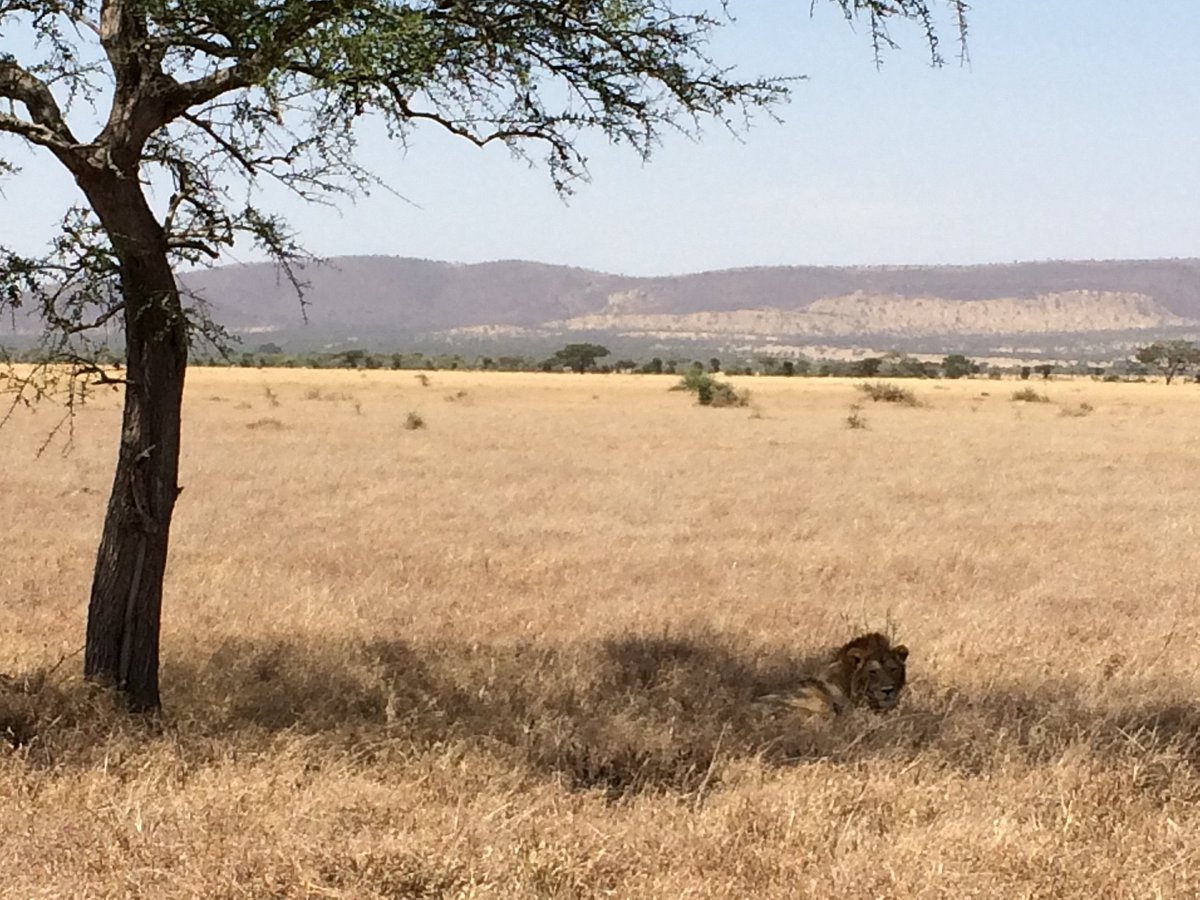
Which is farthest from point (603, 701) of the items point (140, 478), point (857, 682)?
point (140, 478)

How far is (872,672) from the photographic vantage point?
679 cm

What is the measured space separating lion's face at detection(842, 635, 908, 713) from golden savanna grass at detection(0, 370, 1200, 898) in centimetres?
16

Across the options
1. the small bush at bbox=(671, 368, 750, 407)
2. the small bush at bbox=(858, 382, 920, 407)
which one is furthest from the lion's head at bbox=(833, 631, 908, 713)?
the small bush at bbox=(858, 382, 920, 407)

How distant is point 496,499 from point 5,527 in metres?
5.97

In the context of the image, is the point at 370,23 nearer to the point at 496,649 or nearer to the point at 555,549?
the point at 496,649

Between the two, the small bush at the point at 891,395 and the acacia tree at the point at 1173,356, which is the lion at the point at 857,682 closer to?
the small bush at the point at 891,395

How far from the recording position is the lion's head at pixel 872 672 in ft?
22.1

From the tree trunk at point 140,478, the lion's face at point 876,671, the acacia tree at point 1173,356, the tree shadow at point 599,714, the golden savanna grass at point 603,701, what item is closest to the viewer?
the golden savanna grass at point 603,701

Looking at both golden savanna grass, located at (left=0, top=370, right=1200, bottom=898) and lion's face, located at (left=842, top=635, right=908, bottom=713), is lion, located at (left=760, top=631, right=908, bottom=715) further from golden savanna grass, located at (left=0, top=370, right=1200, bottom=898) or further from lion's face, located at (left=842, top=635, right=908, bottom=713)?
golden savanna grass, located at (left=0, top=370, right=1200, bottom=898)

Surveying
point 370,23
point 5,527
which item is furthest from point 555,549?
point 370,23

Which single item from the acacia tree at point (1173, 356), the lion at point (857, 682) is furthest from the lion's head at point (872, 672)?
the acacia tree at point (1173, 356)

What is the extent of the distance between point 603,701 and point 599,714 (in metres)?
0.31

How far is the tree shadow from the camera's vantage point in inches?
223

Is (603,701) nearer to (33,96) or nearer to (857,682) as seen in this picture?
(857,682)
